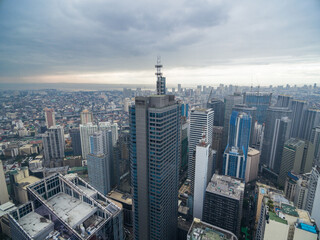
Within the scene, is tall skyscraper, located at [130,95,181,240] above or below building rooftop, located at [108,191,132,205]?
above

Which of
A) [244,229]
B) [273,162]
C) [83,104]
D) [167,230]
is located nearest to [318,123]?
[273,162]

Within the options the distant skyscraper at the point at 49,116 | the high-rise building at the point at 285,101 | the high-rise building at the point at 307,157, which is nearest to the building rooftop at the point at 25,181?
the distant skyscraper at the point at 49,116

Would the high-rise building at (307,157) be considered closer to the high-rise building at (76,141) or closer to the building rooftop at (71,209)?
the building rooftop at (71,209)

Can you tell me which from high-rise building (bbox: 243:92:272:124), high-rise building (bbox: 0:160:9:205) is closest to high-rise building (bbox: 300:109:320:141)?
high-rise building (bbox: 243:92:272:124)

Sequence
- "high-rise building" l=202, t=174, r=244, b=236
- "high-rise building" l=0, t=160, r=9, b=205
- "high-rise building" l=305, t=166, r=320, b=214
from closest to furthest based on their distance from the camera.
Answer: "high-rise building" l=202, t=174, r=244, b=236 < "high-rise building" l=305, t=166, r=320, b=214 < "high-rise building" l=0, t=160, r=9, b=205

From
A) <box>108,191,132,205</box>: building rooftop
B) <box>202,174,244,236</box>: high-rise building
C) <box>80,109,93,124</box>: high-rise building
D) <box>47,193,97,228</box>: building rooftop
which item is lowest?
<box>108,191,132,205</box>: building rooftop

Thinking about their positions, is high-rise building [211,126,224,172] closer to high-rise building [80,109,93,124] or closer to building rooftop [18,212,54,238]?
building rooftop [18,212,54,238]
